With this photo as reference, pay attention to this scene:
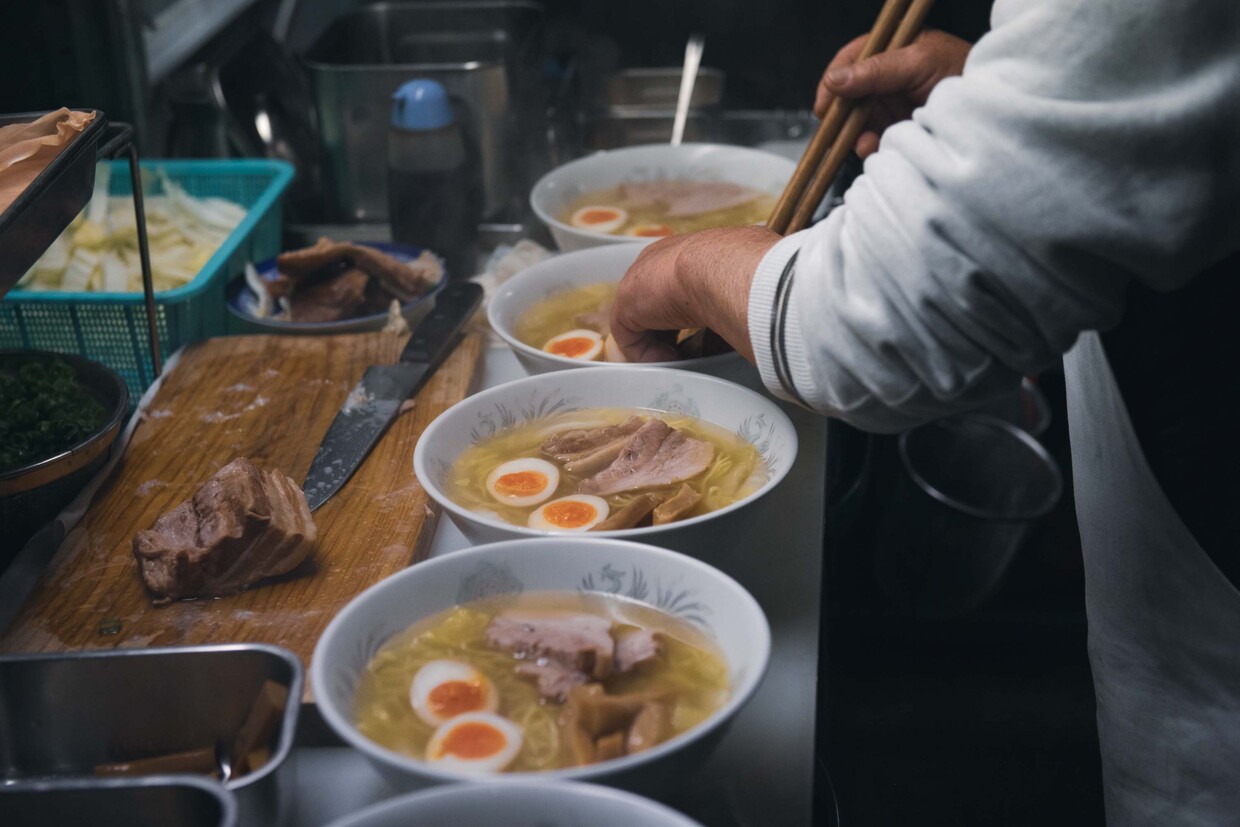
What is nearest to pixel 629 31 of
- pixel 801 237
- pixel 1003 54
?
pixel 801 237

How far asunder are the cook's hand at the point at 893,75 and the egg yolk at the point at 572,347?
0.66 meters

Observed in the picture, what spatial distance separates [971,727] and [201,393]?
2243mm

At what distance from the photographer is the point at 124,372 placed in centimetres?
214

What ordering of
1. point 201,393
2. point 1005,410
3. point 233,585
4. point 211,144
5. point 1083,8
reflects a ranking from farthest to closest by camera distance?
point 1005,410
point 211,144
point 201,393
point 233,585
point 1083,8

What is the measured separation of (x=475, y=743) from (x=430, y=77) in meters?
1.89

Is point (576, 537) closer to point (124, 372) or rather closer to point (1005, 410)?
point (124, 372)

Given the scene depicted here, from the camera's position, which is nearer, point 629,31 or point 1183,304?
point 1183,304

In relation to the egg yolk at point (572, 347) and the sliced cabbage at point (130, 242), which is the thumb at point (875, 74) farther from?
the sliced cabbage at point (130, 242)

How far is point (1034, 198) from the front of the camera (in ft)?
3.40

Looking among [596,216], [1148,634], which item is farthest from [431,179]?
[1148,634]

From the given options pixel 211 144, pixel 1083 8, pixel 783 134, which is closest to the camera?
pixel 1083 8

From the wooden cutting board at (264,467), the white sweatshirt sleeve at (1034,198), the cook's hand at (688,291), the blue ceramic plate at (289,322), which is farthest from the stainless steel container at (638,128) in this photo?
the white sweatshirt sleeve at (1034,198)

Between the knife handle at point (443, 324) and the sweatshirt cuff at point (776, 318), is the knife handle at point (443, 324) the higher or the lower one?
the lower one

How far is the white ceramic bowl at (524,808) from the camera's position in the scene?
0.94 metres
